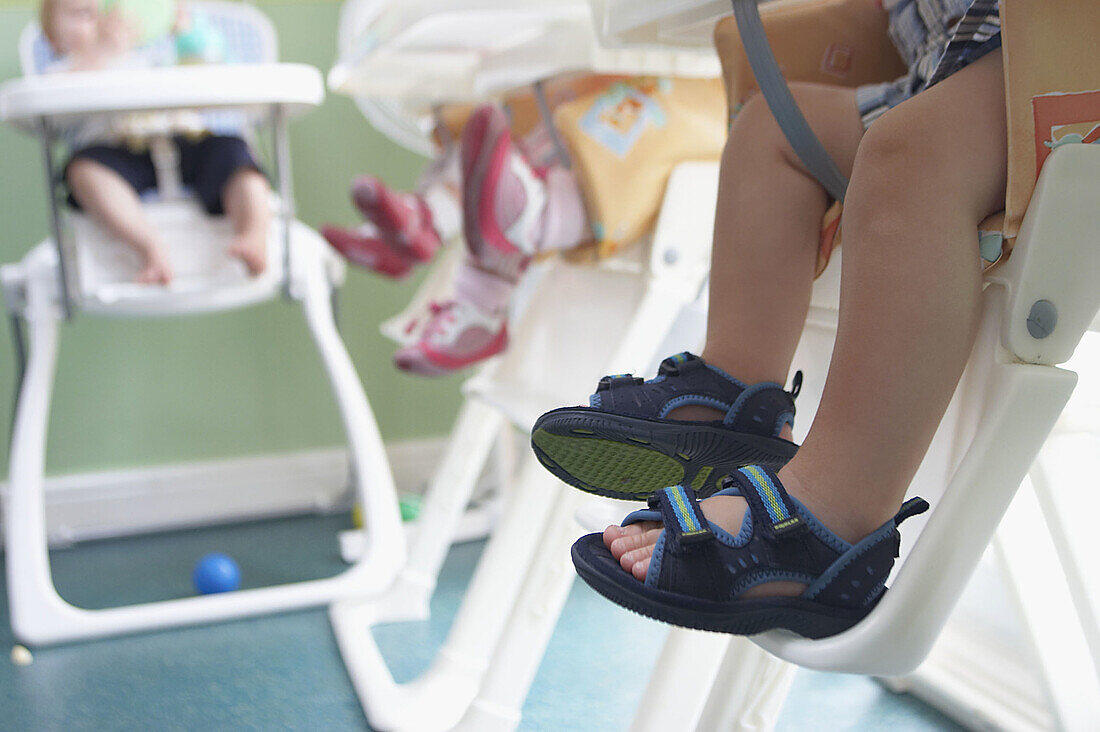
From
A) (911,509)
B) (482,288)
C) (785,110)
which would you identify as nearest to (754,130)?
(785,110)

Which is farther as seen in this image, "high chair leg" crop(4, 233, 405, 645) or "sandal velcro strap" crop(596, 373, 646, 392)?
"high chair leg" crop(4, 233, 405, 645)

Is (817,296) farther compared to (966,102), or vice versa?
(817,296)

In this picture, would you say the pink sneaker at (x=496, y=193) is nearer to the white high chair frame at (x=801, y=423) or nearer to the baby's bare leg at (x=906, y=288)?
the white high chair frame at (x=801, y=423)

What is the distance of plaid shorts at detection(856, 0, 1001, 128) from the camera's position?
0.45 m

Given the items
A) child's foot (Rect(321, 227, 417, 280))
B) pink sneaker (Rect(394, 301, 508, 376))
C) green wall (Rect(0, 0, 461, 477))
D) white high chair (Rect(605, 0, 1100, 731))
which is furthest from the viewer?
green wall (Rect(0, 0, 461, 477))

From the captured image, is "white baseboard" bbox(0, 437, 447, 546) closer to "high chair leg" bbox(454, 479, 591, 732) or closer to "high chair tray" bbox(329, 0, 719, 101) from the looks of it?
"high chair tray" bbox(329, 0, 719, 101)

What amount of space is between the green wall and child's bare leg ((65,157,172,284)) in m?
0.40

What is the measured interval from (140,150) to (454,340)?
0.61m

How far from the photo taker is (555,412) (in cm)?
54

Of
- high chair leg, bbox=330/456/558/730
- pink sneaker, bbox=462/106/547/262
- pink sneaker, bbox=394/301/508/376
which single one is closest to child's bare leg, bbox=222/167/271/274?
pink sneaker, bbox=394/301/508/376

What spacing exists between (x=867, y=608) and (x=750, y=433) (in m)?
→ 0.13

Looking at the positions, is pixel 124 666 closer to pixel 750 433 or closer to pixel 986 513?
pixel 750 433

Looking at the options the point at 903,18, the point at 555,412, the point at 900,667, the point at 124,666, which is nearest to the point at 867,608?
the point at 900,667

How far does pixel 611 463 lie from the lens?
548 mm
